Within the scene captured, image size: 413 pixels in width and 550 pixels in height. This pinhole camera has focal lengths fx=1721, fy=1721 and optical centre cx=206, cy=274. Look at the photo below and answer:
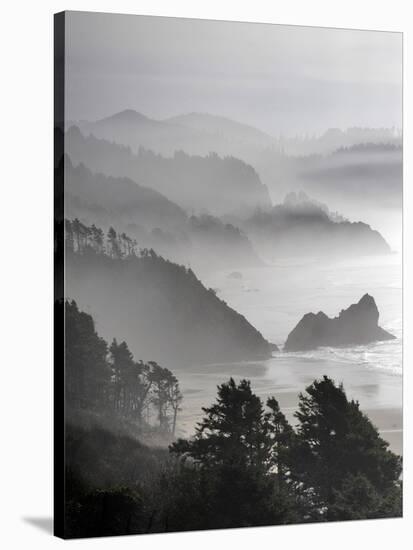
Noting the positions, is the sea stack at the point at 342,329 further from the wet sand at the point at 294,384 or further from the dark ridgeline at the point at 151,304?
the dark ridgeline at the point at 151,304

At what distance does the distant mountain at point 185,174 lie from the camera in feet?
40.9

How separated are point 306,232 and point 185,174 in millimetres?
1112

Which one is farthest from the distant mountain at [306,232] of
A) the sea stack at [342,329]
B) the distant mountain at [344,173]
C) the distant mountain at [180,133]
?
the distant mountain at [180,133]

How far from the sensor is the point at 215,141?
12.9 metres

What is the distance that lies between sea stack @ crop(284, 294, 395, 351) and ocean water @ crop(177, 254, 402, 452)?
0.16 feet

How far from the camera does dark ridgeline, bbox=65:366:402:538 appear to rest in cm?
1233

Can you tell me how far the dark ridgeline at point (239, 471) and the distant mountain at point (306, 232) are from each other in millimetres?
1026

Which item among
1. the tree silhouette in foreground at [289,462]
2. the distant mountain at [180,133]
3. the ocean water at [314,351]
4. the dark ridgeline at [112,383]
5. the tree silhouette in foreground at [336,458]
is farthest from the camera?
the tree silhouette in foreground at [336,458]

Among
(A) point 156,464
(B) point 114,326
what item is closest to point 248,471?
(A) point 156,464

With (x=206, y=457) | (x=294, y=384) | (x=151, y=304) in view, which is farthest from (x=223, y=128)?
(x=206, y=457)

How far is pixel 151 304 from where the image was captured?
12.7m

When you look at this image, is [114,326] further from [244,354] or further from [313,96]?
[313,96]

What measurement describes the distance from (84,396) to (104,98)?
216 centimetres

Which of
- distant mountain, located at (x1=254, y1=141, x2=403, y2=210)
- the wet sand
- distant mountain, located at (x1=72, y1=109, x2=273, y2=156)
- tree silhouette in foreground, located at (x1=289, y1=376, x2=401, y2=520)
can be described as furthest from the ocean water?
distant mountain, located at (x1=72, y1=109, x2=273, y2=156)
